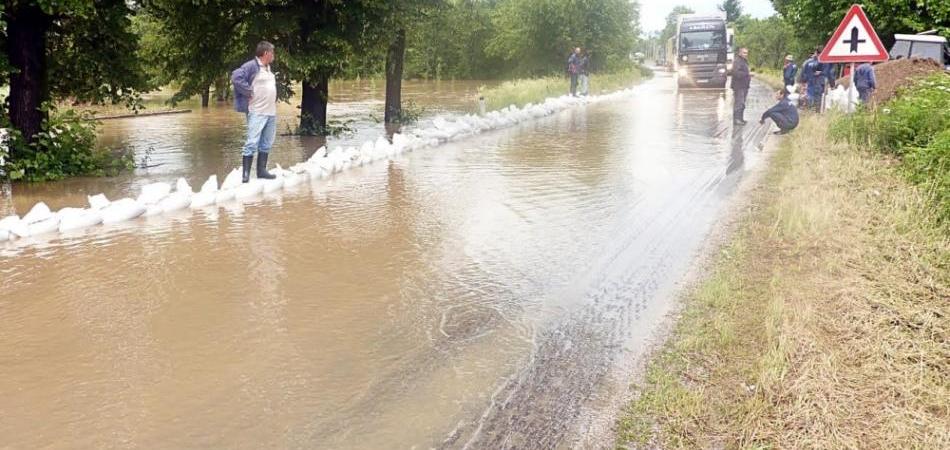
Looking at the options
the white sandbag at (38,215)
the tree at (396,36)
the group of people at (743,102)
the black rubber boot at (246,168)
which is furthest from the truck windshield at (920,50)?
the white sandbag at (38,215)

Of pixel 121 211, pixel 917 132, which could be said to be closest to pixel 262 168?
pixel 121 211

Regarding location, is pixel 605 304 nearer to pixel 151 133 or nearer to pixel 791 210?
pixel 791 210

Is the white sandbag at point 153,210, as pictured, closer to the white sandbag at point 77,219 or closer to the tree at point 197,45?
the white sandbag at point 77,219

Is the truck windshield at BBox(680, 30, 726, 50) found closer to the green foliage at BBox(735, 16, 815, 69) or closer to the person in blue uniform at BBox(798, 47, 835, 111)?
the person in blue uniform at BBox(798, 47, 835, 111)

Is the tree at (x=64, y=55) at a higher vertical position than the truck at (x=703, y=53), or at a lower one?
lower

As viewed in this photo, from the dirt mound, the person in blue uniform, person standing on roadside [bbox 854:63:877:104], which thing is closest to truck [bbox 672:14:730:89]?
the person in blue uniform

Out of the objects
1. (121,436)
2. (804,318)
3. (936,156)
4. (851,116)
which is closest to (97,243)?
(121,436)

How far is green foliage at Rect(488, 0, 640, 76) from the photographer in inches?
1849

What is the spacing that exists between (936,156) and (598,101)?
58.9 ft

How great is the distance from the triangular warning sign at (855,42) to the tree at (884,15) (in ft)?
34.9

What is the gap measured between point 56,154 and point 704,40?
94.4 feet

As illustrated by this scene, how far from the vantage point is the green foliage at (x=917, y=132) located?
8094 millimetres

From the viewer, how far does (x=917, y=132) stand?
33.0 ft

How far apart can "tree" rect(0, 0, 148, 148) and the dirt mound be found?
45.5ft
